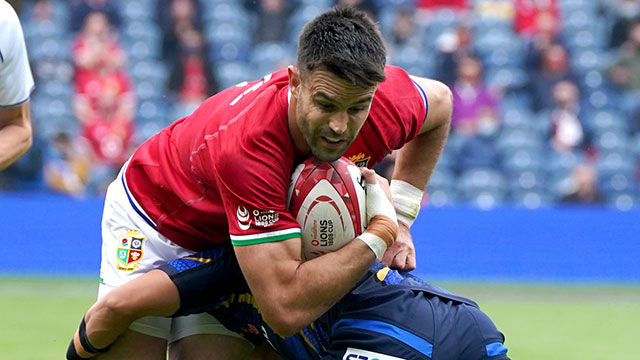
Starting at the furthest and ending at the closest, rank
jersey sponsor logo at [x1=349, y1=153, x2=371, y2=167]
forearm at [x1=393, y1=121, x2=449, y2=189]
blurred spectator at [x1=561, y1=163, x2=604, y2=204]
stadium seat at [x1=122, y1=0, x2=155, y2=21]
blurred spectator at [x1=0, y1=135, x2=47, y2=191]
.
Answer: stadium seat at [x1=122, y1=0, x2=155, y2=21]
blurred spectator at [x1=561, y1=163, x2=604, y2=204]
blurred spectator at [x1=0, y1=135, x2=47, y2=191]
forearm at [x1=393, y1=121, x2=449, y2=189]
jersey sponsor logo at [x1=349, y1=153, x2=371, y2=167]

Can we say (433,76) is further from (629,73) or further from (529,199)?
(629,73)

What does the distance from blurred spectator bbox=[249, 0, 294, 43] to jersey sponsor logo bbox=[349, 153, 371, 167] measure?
8.50 meters

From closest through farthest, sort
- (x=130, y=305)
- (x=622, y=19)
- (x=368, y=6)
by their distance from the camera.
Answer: (x=130, y=305) → (x=368, y=6) → (x=622, y=19)

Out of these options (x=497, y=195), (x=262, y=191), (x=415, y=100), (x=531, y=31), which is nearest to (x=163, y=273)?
(x=262, y=191)

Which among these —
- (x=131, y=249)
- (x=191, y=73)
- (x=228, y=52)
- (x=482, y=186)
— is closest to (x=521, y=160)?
(x=482, y=186)

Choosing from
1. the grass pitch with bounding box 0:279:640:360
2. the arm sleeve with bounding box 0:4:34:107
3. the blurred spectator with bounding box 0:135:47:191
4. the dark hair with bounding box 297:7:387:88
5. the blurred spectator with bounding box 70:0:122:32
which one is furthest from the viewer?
the blurred spectator with bounding box 70:0:122:32

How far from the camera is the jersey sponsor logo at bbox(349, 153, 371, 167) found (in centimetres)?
448

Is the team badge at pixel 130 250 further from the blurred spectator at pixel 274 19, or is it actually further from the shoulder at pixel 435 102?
the blurred spectator at pixel 274 19

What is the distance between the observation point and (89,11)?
1239 cm

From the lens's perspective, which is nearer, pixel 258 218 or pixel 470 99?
pixel 258 218

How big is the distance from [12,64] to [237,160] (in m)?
1.54

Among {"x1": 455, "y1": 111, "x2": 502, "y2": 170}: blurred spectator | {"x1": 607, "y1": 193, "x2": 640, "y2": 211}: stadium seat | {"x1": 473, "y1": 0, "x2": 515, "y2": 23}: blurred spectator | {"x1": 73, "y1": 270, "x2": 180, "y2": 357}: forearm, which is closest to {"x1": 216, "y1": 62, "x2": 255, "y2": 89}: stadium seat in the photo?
{"x1": 455, "y1": 111, "x2": 502, "y2": 170}: blurred spectator

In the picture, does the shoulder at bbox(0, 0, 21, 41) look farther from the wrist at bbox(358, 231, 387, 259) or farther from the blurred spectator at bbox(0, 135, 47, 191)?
the blurred spectator at bbox(0, 135, 47, 191)

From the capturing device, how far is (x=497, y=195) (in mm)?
12000
